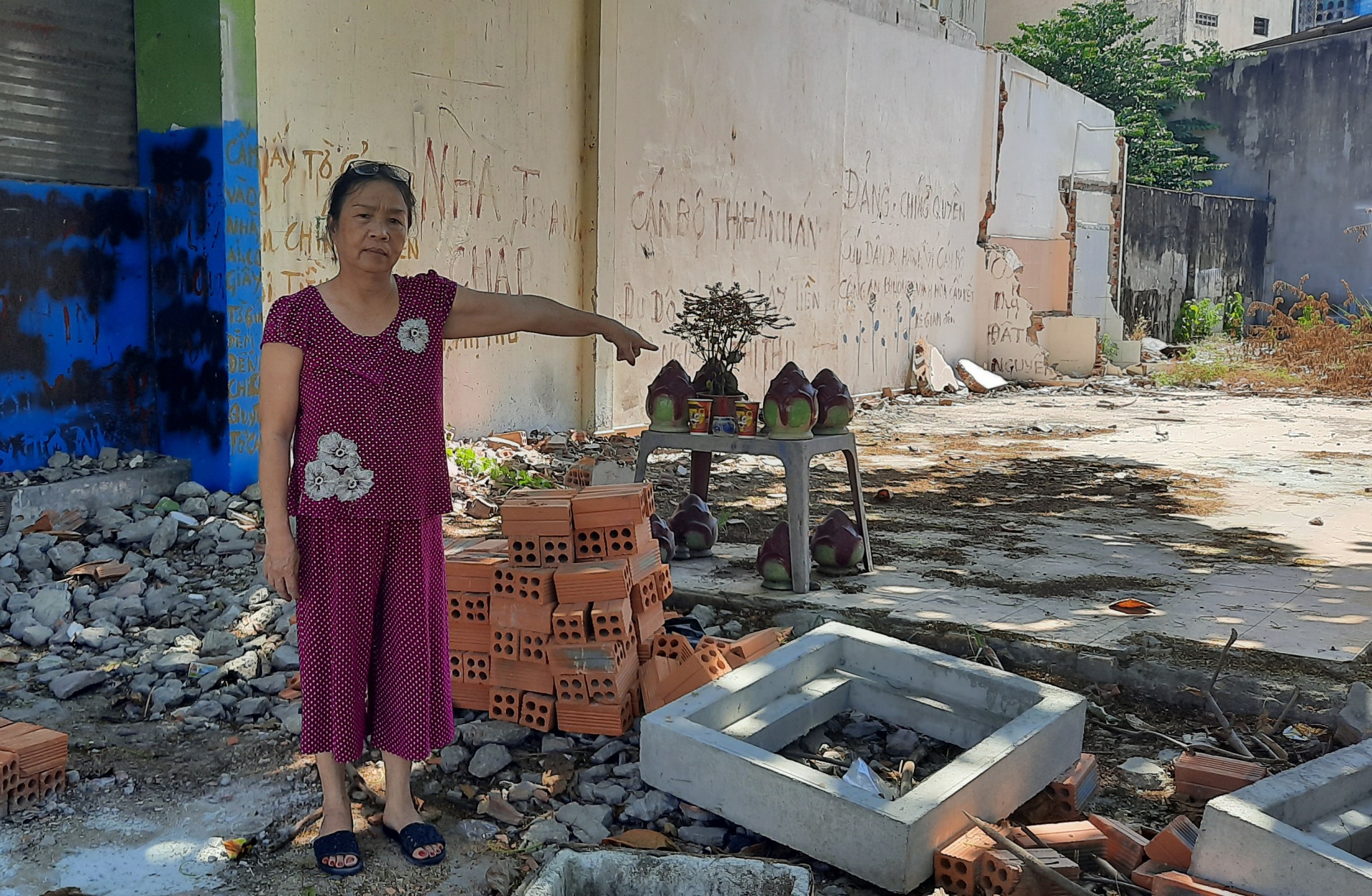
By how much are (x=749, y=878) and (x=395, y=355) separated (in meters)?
1.46

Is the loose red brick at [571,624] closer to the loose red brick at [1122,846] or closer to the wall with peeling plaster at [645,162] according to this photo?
the loose red brick at [1122,846]

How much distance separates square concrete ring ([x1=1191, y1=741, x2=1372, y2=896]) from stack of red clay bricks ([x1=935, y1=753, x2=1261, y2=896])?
0.26 feet

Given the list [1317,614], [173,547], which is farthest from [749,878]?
[173,547]

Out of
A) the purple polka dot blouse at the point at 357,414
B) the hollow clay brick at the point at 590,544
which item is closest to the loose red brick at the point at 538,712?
the hollow clay brick at the point at 590,544

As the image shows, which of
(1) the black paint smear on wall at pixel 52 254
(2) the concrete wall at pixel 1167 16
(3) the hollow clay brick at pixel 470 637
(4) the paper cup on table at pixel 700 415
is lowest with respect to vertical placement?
(3) the hollow clay brick at pixel 470 637

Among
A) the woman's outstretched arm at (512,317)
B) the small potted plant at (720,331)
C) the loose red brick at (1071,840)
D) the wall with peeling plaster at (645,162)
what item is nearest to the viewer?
the loose red brick at (1071,840)

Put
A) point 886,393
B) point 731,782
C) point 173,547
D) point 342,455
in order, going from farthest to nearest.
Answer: point 886,393 → point 173,547 → point 731,782 → point 342,455

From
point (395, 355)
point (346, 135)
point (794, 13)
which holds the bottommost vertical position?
point (395, 355)

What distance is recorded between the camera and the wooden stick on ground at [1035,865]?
2510 millimetres

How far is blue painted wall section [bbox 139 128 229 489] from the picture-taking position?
6387 millimetres

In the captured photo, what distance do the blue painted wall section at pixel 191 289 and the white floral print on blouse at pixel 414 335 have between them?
4071mm

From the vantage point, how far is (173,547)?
5.70 m

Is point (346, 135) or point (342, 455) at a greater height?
point (346, 135)

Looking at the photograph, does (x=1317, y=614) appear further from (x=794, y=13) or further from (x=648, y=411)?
(x=794, y=13)
